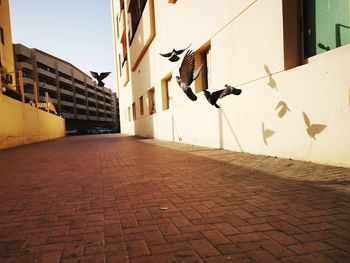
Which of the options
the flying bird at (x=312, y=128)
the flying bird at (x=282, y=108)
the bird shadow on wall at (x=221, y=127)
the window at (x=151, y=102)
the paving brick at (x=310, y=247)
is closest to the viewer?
the paving brick at (x=310, y=247)

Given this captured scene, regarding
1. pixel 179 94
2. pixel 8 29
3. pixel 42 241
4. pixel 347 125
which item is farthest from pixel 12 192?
pixel 8 29

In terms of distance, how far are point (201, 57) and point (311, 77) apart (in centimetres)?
500

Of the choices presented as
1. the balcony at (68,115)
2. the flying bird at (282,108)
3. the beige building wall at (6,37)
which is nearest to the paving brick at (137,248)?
the flying bird at (282,108)

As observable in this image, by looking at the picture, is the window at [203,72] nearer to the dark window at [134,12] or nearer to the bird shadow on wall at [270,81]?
the bird shadow on wall at [270,81]

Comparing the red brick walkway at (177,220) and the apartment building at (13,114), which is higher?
the apartment building at (13,114)

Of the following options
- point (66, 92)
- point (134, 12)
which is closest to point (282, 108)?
point (134, 12)

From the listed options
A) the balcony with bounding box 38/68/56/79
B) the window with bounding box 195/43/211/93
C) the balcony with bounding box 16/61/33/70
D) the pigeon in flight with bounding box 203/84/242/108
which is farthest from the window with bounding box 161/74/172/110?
the balcony with bounding box 38/68/56/79

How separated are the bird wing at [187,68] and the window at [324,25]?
3.20 m

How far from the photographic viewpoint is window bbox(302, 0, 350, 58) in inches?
170

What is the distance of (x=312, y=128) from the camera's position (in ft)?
15.0

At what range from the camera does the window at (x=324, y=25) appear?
4320 mm

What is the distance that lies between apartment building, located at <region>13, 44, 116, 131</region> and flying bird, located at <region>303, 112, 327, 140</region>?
179 feet

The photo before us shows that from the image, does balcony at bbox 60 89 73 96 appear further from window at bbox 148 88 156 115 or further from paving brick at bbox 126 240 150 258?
paving brick at bbox 126 240 150 258

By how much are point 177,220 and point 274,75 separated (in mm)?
3856
